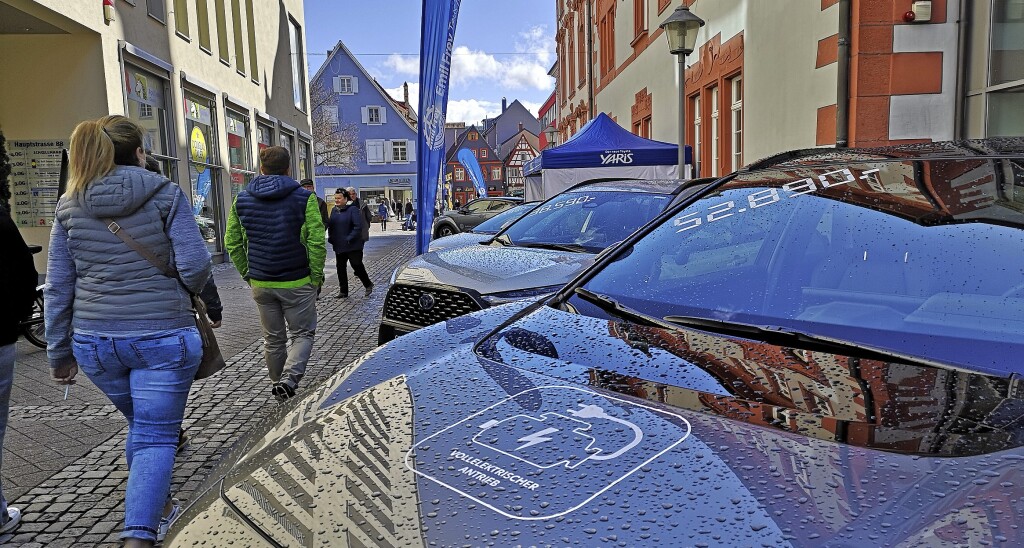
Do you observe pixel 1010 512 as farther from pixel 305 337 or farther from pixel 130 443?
pixel 305 337

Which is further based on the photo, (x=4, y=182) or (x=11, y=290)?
(x=4, y=182)

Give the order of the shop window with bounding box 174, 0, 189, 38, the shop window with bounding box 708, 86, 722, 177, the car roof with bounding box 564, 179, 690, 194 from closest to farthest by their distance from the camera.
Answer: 1. the car roof with bounding box 564, 179, 690, 194
2. the shop window with bounding box 708, 86, 722, 177
3. the shop window with bounding box 174, 0, 189, 38

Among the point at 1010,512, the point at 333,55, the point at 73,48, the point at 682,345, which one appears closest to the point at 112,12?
the point at 73,48

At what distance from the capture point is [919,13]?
6840 millimetres

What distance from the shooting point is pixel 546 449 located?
135 cm

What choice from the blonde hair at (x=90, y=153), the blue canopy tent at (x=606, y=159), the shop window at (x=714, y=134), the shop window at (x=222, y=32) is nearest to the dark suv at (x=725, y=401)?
the blonde hair at (x=90, y=153)

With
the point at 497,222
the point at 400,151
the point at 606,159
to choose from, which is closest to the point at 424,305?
the point at 497,222

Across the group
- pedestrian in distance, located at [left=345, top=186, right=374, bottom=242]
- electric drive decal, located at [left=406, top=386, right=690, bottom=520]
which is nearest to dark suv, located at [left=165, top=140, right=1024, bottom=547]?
electric drive decal, located at [left=406, top=386, right=690, bottom=520]

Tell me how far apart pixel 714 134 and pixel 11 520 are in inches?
497

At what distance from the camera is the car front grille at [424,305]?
173 inches

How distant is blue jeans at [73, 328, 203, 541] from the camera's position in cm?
270

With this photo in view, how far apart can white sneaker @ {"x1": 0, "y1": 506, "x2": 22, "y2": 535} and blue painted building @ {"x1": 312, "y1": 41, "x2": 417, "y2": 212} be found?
48.9 metres

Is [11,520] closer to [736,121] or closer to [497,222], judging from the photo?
[497,222]

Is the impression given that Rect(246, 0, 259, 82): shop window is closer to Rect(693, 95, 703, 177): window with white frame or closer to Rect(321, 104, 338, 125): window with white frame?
Rect(693, 95, 703, 177): window with white frame
